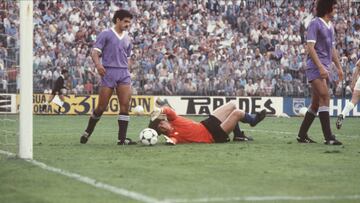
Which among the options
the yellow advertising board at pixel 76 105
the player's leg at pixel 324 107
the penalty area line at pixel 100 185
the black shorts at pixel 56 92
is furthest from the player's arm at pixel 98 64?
the yellow advertising board at pixel 76 105

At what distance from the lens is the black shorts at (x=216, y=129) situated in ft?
46.4

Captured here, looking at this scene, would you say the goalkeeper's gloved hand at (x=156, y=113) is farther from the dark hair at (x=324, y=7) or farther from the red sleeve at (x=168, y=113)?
the dark hair at (x=324, y=7)

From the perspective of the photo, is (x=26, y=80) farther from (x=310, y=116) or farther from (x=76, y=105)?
(x=76, y=105)

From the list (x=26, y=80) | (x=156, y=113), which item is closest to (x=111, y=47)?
(x=156, y=113)

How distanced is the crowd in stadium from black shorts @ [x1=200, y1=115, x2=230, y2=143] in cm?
1714

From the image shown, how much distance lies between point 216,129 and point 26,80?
4408mm

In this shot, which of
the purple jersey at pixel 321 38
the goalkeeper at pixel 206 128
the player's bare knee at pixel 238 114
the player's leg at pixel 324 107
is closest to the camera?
the player's leg at pixel 324 107

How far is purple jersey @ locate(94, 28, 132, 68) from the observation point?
544 inches

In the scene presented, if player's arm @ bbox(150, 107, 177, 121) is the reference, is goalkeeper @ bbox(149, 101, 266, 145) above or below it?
below

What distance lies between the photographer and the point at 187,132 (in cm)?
1415

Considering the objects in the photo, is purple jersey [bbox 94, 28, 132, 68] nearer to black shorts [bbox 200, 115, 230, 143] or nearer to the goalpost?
black shorts [bbox 200, 115, 230, 143]

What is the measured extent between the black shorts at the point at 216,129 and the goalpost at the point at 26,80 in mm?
4202

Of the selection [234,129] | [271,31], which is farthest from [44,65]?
[234,129]

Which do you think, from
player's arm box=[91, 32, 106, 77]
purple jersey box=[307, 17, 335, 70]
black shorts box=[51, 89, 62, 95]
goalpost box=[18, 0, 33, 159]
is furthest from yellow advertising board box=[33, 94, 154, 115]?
goalpost box=[18, 0, 33, 159]
